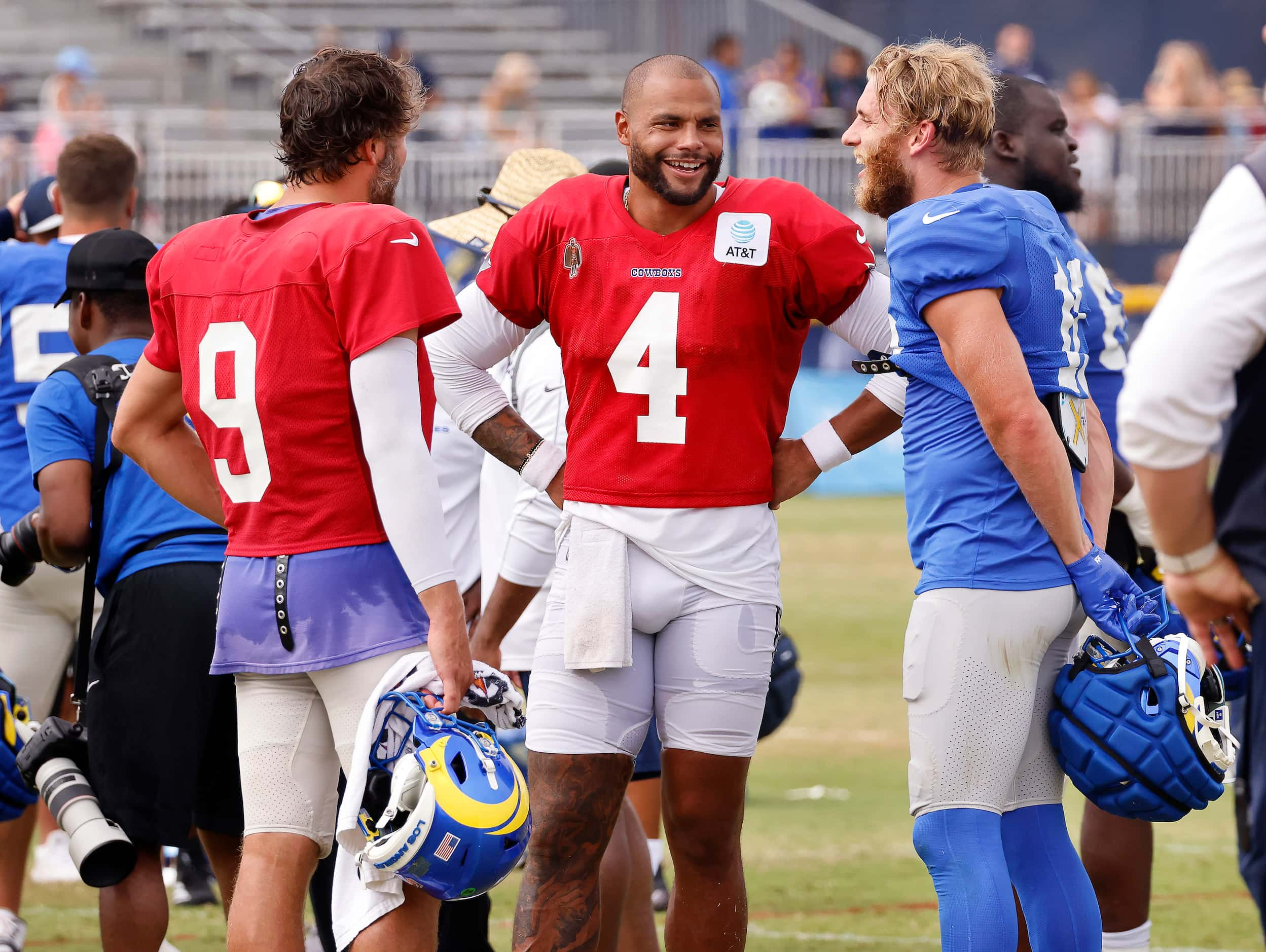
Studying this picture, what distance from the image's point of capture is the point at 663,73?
3.91m

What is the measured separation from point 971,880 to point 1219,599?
3.56 ft

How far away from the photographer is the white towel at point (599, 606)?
3.82 meters

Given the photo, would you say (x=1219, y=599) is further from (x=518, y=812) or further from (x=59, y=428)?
(x=59, y=428)

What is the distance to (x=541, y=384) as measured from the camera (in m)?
5.07

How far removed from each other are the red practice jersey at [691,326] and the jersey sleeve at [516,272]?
7 cm

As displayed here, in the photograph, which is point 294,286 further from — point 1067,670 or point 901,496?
point 901,496

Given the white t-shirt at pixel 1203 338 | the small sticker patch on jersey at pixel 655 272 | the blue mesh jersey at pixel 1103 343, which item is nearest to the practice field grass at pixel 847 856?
the blue mesh jersey at pixel 1103 343

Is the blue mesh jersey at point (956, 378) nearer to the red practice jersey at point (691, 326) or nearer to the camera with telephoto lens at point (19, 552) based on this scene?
the red practice jersey at point (691, 326)

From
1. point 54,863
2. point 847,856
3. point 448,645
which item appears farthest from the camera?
point 847,856

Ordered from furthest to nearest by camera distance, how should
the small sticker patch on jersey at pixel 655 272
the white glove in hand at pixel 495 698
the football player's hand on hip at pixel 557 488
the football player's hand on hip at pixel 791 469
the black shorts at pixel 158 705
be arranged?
the black shorts at pixel 158 705 < the football player's hand on hip at pixel 557 488 < the football player's hand on hip at pixel 791 469 < the small sticker patch on jersey at pixel 655 272 < the white glove in hand at pixel 495 698

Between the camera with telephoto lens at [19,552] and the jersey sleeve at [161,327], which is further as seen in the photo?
the camera with telephoto lens at [19,552]

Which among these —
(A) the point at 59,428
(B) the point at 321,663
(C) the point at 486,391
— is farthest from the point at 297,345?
(A) the point at 59,428

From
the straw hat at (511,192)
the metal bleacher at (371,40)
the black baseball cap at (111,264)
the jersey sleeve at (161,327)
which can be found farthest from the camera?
the metal bleacher at (371,40)

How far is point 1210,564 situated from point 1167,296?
443 mm
